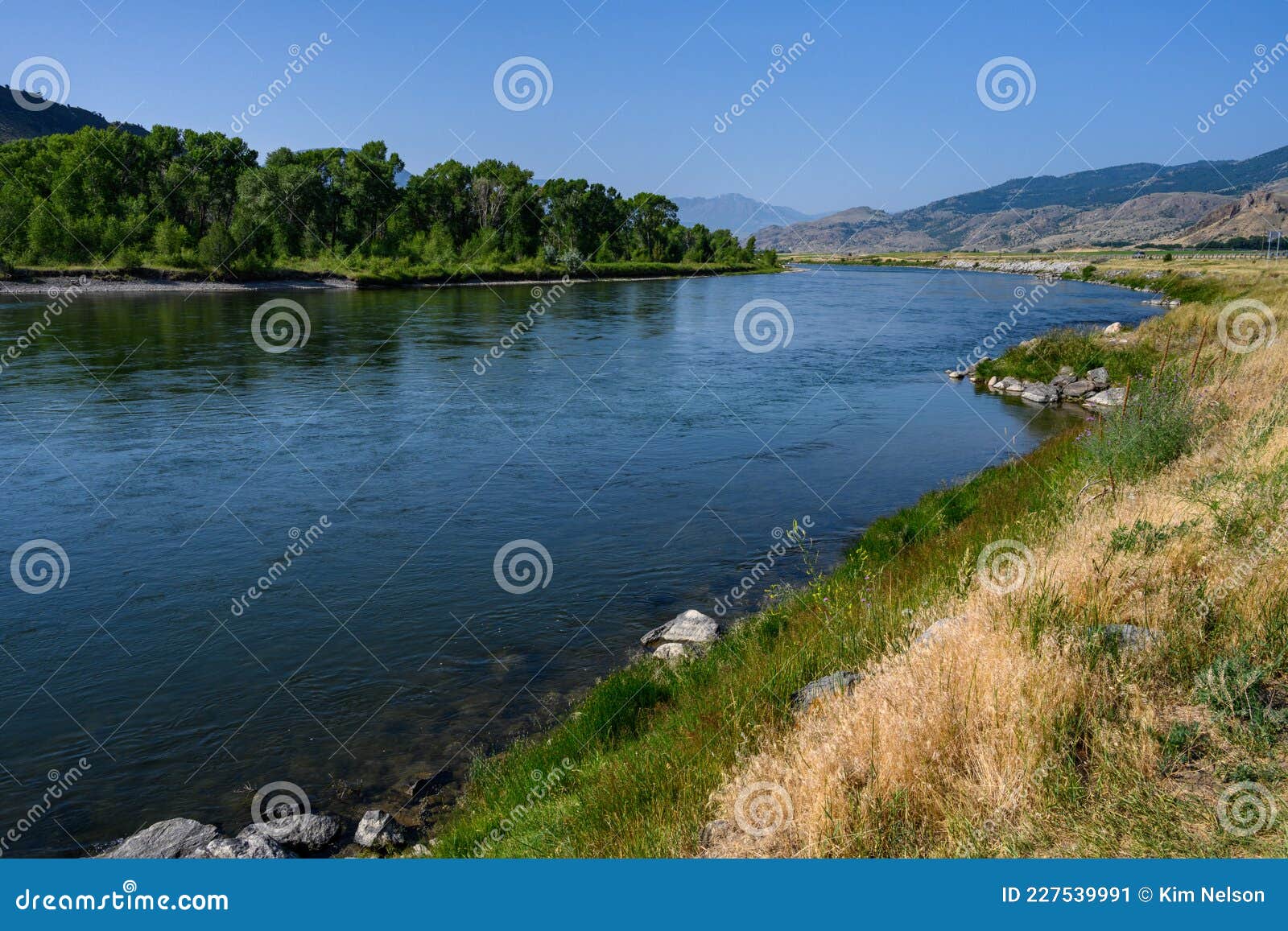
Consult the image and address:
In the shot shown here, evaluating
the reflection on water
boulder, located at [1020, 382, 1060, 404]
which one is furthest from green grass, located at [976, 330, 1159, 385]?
the reflection on water

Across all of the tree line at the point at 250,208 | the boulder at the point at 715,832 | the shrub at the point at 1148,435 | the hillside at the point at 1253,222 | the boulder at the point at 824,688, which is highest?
the hillside at the point at 1253,222

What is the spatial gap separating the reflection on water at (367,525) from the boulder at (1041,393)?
1608mm

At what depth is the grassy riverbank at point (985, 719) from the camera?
4672 mm

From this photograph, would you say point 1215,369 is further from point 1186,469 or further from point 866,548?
point 866,548

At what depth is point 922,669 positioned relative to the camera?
228 inches

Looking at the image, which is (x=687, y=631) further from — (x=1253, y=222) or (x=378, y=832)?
(x=1253, y=222)

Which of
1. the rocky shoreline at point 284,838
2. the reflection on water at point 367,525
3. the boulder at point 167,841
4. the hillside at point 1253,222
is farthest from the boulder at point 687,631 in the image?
the hillside at point 1253,222

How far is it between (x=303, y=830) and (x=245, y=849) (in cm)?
51

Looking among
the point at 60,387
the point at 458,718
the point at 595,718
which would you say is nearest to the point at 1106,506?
the point at 595,718

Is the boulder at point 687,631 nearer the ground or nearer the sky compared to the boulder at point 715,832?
nearer the ground

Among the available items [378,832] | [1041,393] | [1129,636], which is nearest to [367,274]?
[1041,393]

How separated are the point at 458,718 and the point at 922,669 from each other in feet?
17.7

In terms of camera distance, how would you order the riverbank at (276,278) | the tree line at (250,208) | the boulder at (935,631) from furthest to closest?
the tree line at (250,208) → the riverbank at (276,278) → the boulder at (935,631)

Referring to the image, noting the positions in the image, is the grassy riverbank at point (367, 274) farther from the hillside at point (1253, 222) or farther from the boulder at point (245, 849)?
the hillside at point (1253, 222)
